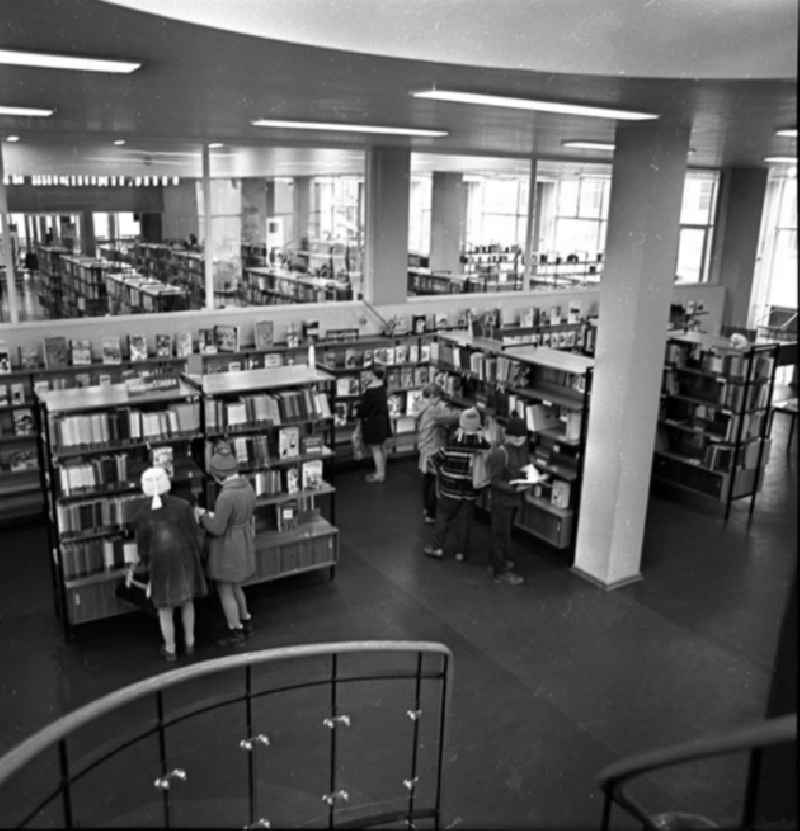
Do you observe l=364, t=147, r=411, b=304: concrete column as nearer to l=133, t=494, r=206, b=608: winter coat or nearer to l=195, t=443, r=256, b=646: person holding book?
l=195, t=443, r=256, b=646: person holding book

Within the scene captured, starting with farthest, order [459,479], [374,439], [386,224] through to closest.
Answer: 1. [386,224]
2. [374,439]
3. [459,479]

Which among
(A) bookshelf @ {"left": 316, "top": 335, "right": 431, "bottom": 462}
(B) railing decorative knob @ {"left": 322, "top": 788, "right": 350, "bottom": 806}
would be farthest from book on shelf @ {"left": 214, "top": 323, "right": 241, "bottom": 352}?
(B) railing decorative knob @ {"left": 322, "top": 788, "right": 350, "bottom": 806}

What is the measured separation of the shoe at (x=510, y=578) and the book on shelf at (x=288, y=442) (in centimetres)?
224

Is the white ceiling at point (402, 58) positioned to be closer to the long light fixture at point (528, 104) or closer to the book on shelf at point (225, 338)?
the long light fixture at point (528, 104)

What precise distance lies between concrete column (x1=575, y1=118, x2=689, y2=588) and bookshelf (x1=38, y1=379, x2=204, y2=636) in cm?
359

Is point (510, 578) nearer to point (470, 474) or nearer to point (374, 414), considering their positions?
point (470, 474)

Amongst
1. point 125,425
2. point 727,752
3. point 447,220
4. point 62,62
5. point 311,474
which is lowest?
point 311,474

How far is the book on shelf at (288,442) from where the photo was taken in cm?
718

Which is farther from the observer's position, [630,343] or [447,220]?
[447,220]

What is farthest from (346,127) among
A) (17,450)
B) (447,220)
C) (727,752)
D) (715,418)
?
(727,752)

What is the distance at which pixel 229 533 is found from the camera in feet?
20.4

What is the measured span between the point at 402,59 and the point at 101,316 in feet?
21.4

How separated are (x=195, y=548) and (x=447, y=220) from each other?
→ 9.31 metres

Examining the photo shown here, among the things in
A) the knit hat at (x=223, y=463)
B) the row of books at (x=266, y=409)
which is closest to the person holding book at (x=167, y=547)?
the knit hat at (x=223, y=463)
